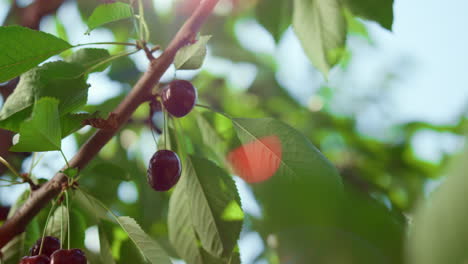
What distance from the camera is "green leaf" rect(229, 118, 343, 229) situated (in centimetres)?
39

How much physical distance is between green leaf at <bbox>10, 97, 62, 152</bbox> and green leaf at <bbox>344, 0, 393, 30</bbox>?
2.92 feet

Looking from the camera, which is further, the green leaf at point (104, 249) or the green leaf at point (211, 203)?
the green leaf at point (104, 249)

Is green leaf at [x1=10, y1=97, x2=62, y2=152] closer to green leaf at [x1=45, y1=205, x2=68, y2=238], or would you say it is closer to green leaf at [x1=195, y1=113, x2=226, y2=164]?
green leaf at [x1=45, y1=205, x2=68, y2=238]

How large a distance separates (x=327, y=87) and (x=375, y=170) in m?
0.81

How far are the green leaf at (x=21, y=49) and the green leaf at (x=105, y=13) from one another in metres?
0.10

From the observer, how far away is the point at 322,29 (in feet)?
4.77

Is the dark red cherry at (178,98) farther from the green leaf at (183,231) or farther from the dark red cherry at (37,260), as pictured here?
the dark red cherry at (37,260)

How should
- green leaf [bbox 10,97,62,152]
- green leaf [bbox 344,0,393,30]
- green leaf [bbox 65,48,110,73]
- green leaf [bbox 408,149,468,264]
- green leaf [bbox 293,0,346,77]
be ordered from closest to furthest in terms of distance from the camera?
1. green leaf [bbox 408,149,468,264]
2. green leaf [bbox 10,97,62,152]
3. green leaf [bbox 65,48,110,73]
4. green leaf [bbox 344,0,393,30]
5. green leaf [bbox 293,0,346,77]

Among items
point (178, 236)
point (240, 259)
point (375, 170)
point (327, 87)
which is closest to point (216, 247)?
point (240, 259)

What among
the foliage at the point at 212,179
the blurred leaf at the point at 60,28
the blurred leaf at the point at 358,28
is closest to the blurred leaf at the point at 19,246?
the foliage at the point at 212,179

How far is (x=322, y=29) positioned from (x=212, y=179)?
64 cm

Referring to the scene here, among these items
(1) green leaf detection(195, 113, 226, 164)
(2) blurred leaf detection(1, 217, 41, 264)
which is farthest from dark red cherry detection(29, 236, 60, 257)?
(1) green leaf detection(195, 113, 226, 164)

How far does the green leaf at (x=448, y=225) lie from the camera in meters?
0.27

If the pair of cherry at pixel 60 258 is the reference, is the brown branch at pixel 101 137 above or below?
above
